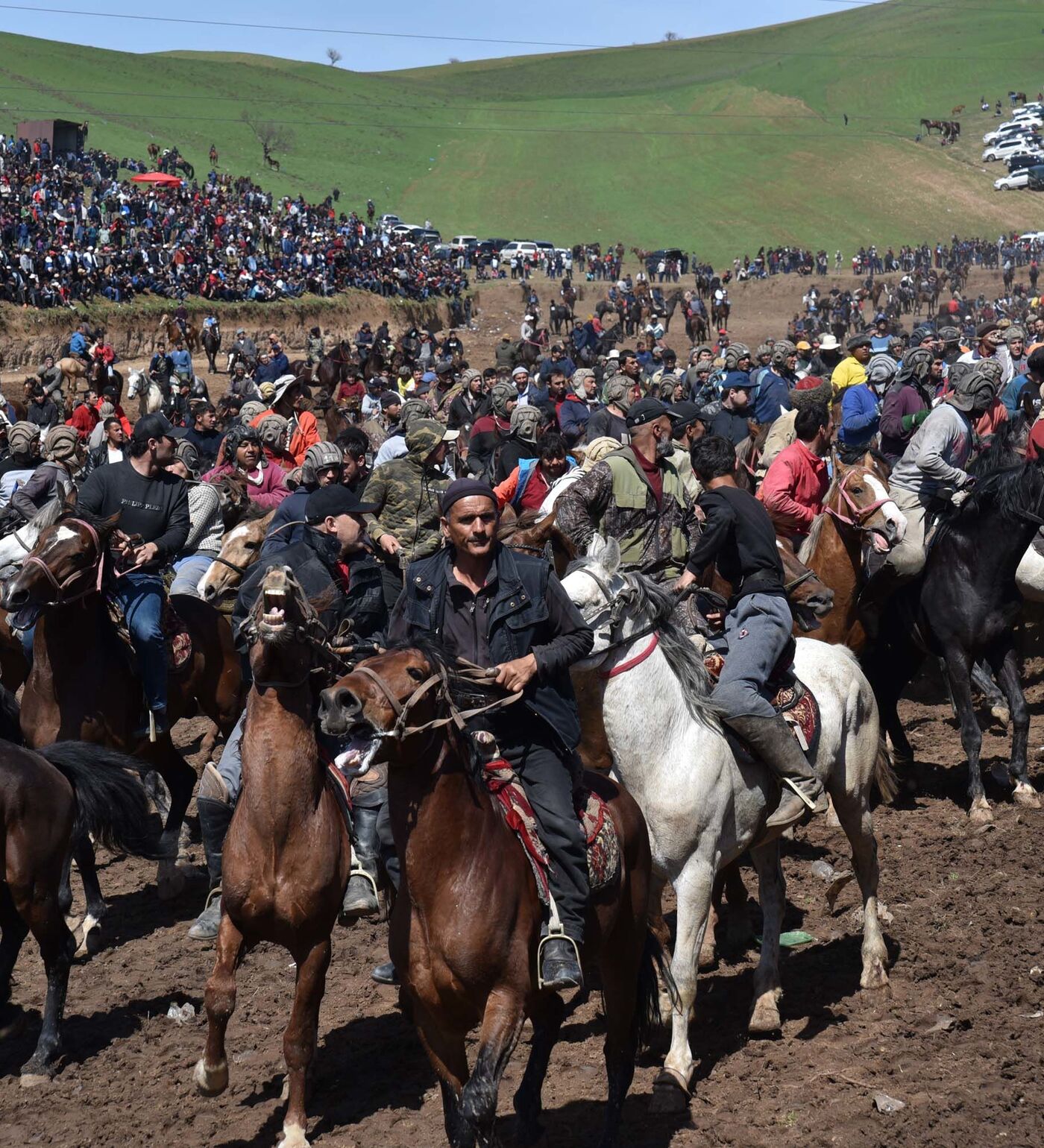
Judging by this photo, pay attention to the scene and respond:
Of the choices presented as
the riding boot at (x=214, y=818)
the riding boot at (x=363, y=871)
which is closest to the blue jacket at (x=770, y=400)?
the riding boot at (x=214, y=818)

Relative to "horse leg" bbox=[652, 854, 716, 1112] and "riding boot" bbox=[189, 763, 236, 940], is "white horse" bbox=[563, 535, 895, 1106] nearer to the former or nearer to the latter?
"horse leg" bbox=[652, 854, 716, 1112]

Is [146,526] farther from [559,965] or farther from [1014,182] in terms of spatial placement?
[1014,182]

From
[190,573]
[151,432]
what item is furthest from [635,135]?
[151,432]

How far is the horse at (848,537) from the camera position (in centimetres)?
919

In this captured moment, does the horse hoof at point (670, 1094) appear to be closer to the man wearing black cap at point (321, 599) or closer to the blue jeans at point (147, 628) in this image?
the man wearing black cap at point (321, 599)

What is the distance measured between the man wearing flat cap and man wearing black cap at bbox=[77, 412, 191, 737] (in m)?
7.61

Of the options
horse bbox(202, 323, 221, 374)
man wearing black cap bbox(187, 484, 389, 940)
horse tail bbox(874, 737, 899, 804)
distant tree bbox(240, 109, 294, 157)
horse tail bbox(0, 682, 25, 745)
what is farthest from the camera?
distant tree bbox(240, 109, 294, 157)

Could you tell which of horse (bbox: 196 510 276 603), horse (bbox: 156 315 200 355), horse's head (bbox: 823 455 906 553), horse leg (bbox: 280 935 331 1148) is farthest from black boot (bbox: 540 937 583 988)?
horse (bbox: 156 315 200 355)

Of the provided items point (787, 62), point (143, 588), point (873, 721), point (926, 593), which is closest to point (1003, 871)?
point (873, 721)

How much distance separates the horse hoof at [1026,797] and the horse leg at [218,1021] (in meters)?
5.76

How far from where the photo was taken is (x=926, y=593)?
953cm

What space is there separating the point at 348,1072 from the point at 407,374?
18139 mm

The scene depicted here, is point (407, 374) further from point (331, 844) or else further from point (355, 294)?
point (355, 294)

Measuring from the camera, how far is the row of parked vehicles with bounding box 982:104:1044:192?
291ft
